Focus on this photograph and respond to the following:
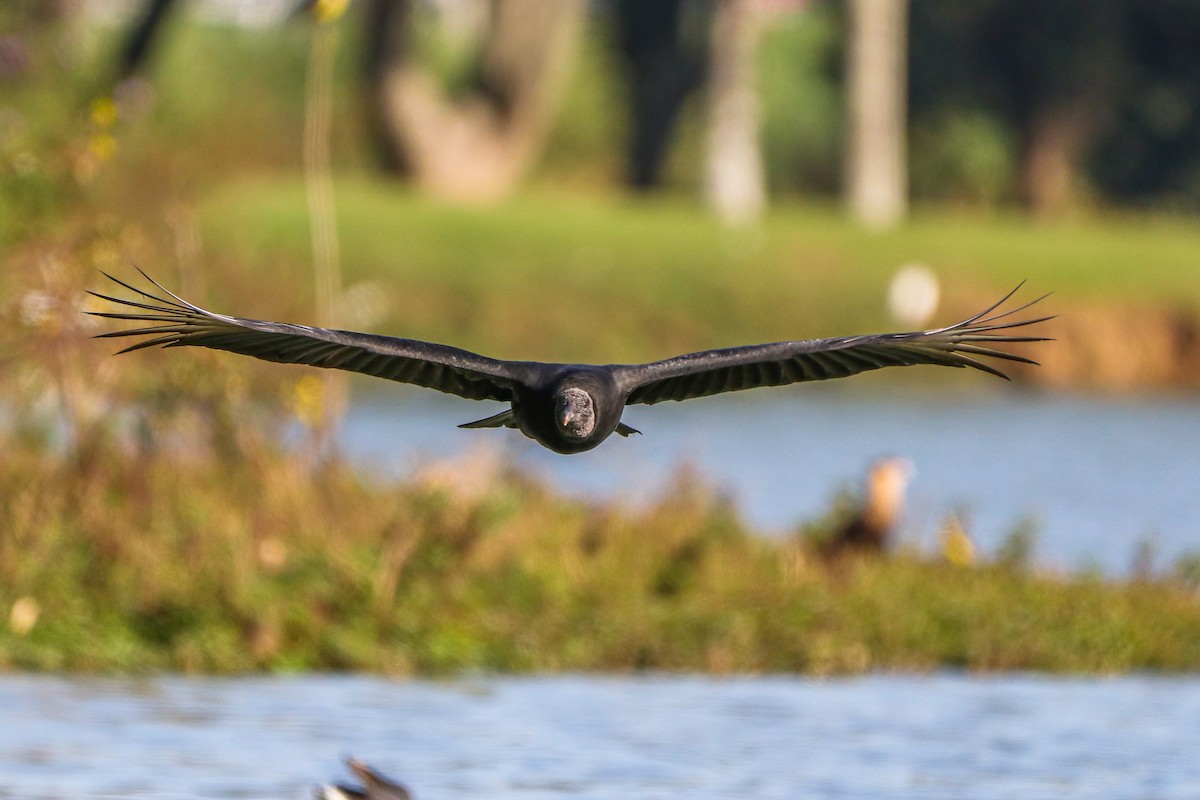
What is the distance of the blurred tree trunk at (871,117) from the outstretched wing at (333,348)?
30.2 metres

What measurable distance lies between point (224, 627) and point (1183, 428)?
1621 centimetres

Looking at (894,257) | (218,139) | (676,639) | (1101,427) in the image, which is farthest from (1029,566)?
(894,257)

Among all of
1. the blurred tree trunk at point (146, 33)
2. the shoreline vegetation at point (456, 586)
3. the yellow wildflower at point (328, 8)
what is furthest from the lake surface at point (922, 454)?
the blurred tree trunk at point (146, 33)

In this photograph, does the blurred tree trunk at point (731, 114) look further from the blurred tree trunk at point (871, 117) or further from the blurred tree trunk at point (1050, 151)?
the blurred tree trunk at point (1050, 151)

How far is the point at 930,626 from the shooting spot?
42.5 feet

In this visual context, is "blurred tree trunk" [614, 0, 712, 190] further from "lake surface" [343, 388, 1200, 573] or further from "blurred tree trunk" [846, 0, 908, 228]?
"lake surface" [343, 388, 1200, 573]

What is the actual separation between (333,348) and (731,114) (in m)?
31.0

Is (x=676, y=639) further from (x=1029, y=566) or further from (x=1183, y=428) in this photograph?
(x=1183, y=428)

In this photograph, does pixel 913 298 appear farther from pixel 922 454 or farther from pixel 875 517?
pixel 875 517

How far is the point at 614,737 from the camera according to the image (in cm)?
1107

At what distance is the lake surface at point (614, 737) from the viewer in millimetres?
10289

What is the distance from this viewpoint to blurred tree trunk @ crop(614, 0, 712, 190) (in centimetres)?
4875

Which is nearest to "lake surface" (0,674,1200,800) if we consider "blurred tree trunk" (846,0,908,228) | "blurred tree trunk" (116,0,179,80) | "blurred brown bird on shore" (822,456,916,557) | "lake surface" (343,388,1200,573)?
"blurred brown bird on shore" (822,456,916,557)

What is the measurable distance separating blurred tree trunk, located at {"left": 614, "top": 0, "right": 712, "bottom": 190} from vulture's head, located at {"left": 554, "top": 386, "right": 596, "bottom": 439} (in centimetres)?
4025
